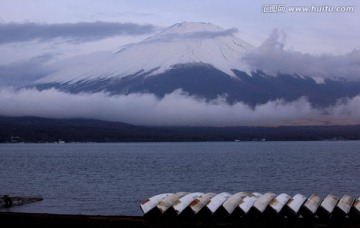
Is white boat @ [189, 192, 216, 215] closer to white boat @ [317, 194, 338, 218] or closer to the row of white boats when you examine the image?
the row of white boats

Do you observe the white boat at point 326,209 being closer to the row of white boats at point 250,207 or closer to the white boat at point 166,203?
the row of white boats at point 250,207

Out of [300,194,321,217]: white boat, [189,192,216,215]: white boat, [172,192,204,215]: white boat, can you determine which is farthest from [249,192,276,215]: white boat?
[172,192,204,215]: white boat

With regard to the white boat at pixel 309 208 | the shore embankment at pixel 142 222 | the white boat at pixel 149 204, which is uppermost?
the white boat at pixel 149 204

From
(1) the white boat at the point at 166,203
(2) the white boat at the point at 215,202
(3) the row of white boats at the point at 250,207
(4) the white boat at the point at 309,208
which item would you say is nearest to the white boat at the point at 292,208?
(3) the row of white boats at the point at 250,207

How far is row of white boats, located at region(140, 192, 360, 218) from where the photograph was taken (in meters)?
17.5

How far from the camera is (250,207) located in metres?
17.8

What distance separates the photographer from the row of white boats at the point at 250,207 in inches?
691

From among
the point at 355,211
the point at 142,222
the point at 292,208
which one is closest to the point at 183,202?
the point at 142,222

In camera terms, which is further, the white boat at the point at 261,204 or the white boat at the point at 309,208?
the white boat at the point at 309,208

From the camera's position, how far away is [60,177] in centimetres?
6912

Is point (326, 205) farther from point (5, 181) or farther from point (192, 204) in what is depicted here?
point (5, 181)

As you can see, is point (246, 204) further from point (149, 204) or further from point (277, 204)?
point (149, 204)

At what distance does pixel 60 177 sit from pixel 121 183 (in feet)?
41.6

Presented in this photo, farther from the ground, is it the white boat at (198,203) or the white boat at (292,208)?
the white boat at (198,203)
